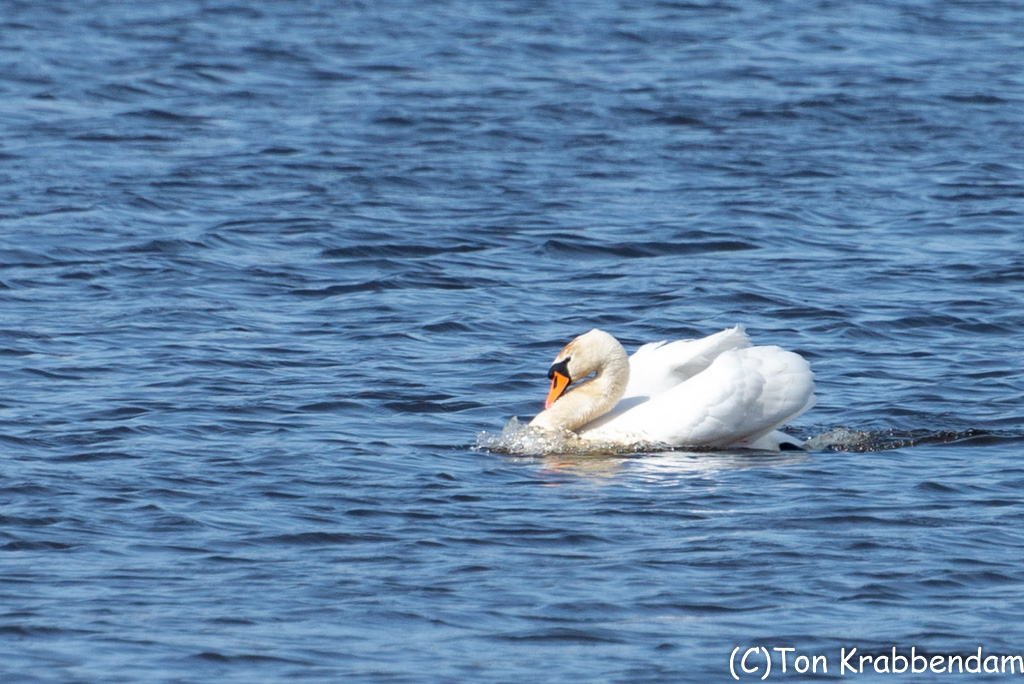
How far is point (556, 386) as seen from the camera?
10.9 metres

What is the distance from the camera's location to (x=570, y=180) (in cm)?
1908

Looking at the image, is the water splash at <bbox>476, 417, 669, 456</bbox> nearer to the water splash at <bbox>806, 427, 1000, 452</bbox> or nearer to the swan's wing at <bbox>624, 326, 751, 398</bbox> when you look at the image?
the swan's wing at <bbox>624, 326, 751, 398</bbox>

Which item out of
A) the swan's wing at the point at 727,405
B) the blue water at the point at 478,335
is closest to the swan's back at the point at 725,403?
the swan's wing at the point at 727,405

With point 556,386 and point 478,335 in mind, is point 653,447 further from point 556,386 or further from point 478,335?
point 478,335

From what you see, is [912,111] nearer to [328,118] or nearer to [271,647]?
[328,118]

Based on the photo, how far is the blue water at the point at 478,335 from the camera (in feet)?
25.1

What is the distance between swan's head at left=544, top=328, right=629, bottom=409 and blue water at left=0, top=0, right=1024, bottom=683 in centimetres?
58

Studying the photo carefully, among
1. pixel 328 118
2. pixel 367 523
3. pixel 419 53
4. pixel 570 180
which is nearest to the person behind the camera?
pixel 367 523

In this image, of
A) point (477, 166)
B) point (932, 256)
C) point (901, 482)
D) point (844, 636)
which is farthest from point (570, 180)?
point (844, 636)

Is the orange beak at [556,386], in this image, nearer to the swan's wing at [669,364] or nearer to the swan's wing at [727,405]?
the swan's wing at [727,405]

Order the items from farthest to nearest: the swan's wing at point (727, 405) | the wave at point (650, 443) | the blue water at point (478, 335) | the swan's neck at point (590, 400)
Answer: the swan's neck at point (590, 400)
the wave at point (650, 443)
the swan's wing at point (727, 405)
the blue water at point (478, 335)

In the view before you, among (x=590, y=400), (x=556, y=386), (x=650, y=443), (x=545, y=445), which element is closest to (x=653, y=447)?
(x=650, y=443)

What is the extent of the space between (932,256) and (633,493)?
24.0ft

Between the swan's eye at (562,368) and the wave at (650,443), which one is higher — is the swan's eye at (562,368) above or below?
above
